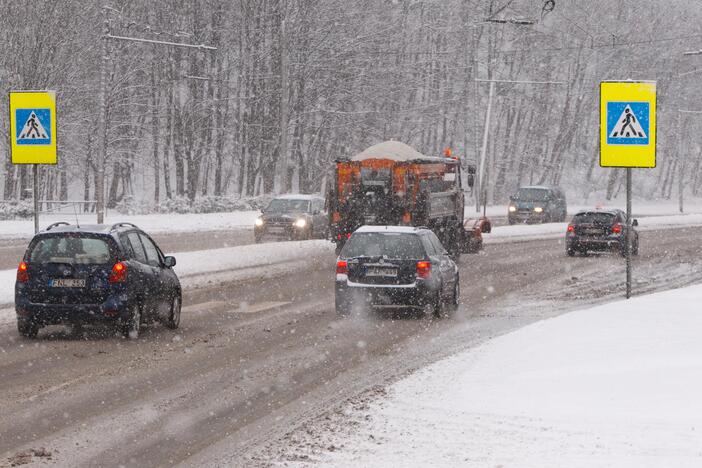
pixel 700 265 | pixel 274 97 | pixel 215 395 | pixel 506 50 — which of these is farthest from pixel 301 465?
pixel 506 50

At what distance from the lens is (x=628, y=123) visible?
18547 millimetres

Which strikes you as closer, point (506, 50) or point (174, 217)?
point (174, 217)

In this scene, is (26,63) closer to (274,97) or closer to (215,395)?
(274,97)

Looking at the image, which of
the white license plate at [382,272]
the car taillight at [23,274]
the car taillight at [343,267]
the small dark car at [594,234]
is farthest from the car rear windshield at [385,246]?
the small dark car at [594,234]

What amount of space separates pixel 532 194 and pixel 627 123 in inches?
1619

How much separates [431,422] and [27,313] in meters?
7.69

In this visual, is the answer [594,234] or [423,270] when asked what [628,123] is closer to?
[423,270]

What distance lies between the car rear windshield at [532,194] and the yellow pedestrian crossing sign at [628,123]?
133 feet

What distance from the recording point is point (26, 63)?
57.3 m

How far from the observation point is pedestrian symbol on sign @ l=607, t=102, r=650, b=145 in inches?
727

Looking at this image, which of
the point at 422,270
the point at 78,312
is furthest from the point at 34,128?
the point at 422,270

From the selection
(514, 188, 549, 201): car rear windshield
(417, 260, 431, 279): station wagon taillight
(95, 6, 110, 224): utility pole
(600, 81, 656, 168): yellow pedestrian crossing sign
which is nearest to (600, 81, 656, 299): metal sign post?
(600, 81, 656, 168): yellow pedestrian crossing sign

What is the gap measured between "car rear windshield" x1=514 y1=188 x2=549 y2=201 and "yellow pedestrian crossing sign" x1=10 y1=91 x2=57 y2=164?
39912 millimetres

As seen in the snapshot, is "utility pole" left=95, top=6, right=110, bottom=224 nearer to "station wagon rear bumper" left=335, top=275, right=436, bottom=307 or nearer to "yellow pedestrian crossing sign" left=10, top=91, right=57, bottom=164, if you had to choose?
"yellow pedestrian crossing sign" left=10, top=91, right=57, bottom=164
